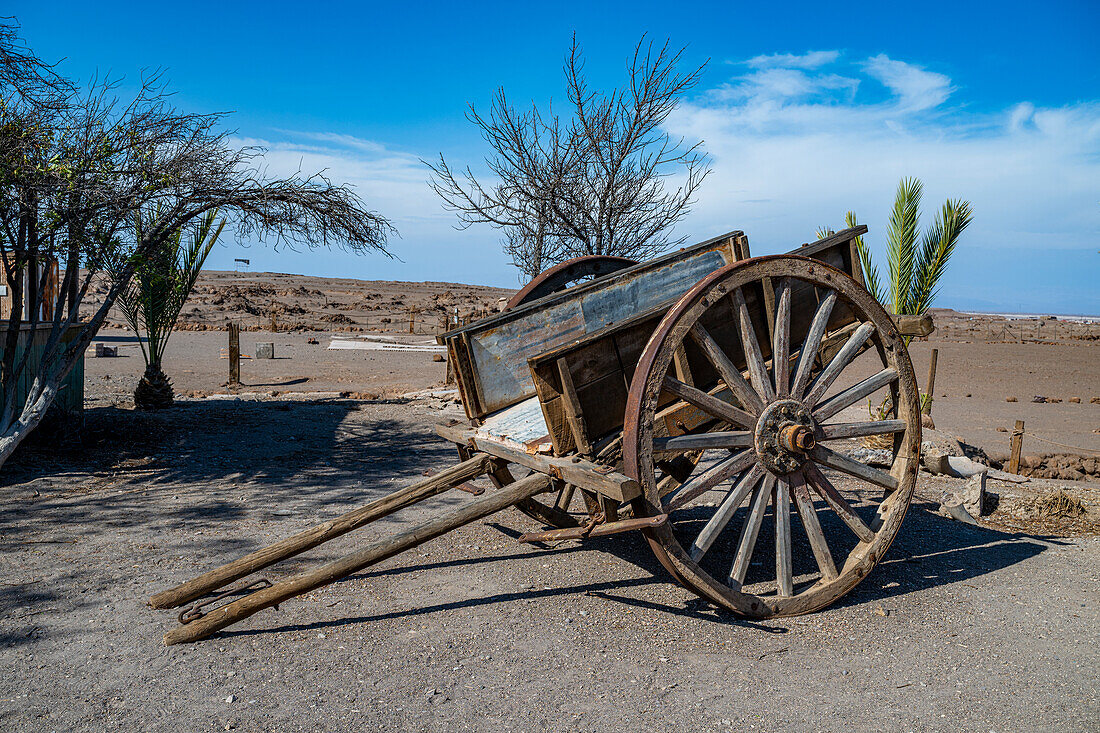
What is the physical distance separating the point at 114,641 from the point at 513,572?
80.0 inches

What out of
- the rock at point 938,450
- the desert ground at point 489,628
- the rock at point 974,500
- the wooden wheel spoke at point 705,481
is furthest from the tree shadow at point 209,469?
the rock at point 938,450

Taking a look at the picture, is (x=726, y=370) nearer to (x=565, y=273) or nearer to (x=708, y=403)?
(x=708, y=403)

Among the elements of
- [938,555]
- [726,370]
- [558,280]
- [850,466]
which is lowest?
[938,555]

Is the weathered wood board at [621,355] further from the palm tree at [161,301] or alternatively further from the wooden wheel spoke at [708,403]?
the palm tree at [161,301]

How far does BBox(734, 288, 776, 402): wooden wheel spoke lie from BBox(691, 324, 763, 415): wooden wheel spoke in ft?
0.16

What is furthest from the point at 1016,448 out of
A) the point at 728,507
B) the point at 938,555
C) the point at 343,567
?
the point at 343,567

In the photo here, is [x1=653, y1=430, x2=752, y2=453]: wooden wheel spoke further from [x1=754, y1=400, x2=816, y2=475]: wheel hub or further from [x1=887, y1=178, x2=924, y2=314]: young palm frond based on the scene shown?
[x1=887, y1=178, x2=924, y2=314]: young palm frond

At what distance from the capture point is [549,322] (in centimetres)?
413

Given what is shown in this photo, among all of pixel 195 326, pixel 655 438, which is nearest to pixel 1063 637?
pixel 655 438

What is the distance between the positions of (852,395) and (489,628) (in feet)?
7.37

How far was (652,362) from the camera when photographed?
3256 mm

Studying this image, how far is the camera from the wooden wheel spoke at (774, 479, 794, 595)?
11.9 ft

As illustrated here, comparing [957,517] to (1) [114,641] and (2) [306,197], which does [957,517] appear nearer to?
(1) [114,641]

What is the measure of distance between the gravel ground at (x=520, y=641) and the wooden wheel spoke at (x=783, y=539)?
197 millimetres
